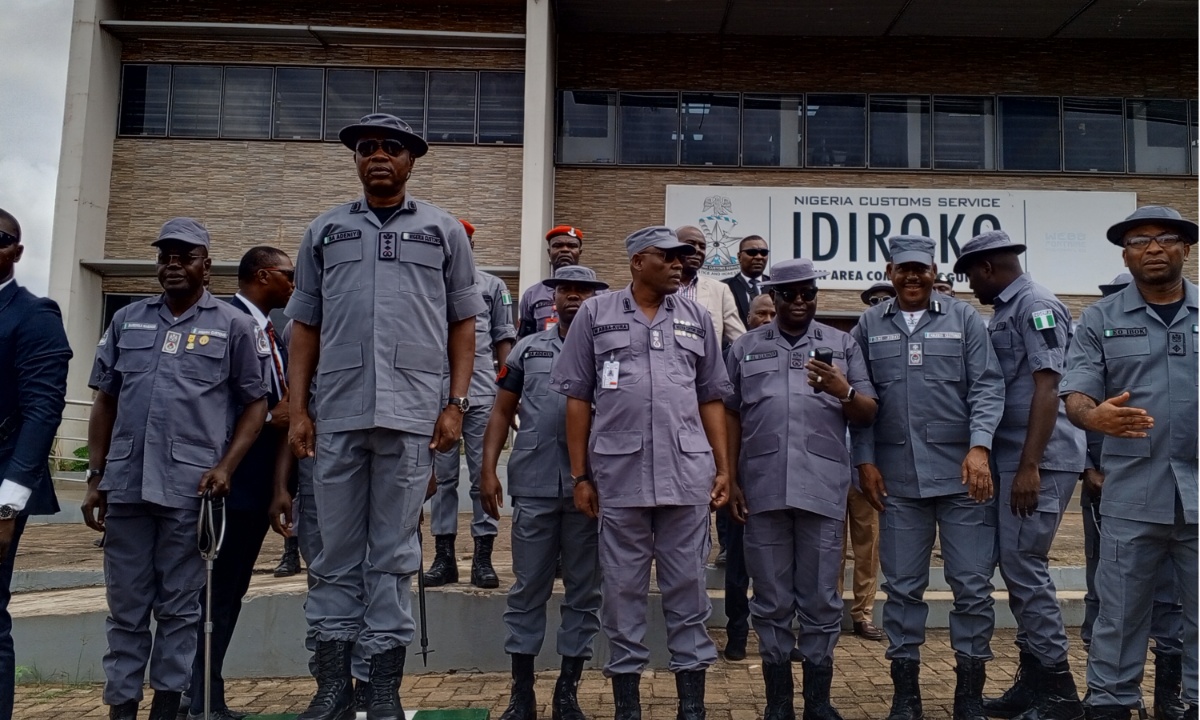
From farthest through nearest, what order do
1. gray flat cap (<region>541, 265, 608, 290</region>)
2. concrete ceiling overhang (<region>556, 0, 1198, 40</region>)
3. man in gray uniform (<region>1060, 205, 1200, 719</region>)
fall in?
1. concrete ceiling overhang (<region>556, 0, 1198, 40</region>)
2. gray flat cap (<region>541, 265, 608, 290</region>)
3. man in gray uniform (<region>1060, 205, 1200, 719</region>)

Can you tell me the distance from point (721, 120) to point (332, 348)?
13.6 m

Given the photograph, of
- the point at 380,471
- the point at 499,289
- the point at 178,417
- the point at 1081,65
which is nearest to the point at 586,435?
the point at 380,471

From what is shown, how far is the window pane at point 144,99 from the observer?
16.2 m

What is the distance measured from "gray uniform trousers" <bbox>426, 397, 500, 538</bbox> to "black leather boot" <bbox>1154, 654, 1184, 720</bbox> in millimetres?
3608

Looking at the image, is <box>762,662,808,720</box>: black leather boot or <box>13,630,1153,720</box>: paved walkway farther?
<box>13,630,1153,720</box>: paved walkway

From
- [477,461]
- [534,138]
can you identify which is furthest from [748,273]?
[534,138]

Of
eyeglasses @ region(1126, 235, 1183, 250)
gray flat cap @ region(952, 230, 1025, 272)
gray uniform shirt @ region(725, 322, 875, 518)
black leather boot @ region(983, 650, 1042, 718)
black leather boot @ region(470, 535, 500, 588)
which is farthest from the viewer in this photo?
black leather boot @ region(470, 535, 500, 588)

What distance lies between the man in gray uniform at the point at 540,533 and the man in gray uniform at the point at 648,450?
38 centimetres

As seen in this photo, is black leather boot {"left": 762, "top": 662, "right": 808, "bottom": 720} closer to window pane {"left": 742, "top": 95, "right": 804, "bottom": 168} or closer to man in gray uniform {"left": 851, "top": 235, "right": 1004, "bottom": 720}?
man in gray uniform {"left": 851, "top": 235, "right": 1004, "bottom": 720}

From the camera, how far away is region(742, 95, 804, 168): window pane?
1652 centimetres

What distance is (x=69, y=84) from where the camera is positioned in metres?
15.6

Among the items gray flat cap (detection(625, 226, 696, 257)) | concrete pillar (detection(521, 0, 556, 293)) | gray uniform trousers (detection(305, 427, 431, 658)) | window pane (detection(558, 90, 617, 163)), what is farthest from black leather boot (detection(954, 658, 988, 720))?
window pane (detection(558, 90, 617, 163))

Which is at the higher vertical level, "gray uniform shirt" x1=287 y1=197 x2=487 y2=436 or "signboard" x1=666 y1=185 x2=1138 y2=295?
"signboard" x1=666 y1=185 x2=1138 y2=295

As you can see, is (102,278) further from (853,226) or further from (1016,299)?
(1016,299)
